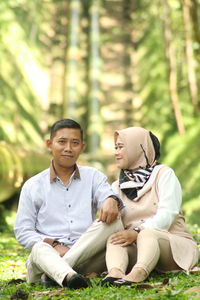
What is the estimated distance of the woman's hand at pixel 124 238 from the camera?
558cm

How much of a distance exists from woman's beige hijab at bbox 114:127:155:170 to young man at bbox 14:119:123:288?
0.31 meters

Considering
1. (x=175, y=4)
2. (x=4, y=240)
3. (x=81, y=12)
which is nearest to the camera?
(x=4, y=240)

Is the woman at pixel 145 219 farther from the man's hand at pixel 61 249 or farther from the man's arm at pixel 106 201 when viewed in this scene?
the man's hand at pixel 61 249

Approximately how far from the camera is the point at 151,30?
94.6 feet

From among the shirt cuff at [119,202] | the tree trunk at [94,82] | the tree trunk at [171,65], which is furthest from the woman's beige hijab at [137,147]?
the tree trunk at [94,82]

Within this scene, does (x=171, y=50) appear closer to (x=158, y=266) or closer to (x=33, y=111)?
(x=33, y=111)

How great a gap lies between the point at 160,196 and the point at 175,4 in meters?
17.0

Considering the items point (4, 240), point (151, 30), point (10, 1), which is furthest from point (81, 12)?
point (4, 240)

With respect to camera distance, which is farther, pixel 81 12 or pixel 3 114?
pixel 81 12

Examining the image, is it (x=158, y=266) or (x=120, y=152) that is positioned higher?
(x=120, y=152)

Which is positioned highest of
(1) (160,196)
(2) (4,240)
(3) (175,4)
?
(3) (175,4)

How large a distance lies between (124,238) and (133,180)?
0.66m

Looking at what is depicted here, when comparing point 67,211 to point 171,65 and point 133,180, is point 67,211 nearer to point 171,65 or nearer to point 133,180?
point 133,180

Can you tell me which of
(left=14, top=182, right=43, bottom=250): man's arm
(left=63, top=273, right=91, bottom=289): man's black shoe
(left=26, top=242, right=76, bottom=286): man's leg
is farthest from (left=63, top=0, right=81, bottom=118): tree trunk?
(left=63, top=273, right=91, bottom=289): man's black shoe
